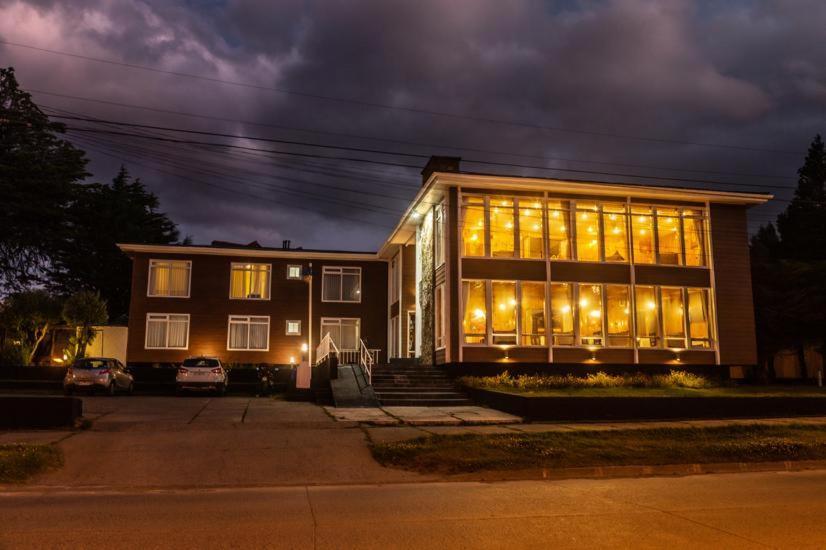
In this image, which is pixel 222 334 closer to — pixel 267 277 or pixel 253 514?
pixel 267 277

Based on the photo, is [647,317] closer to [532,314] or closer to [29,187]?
[532,314]

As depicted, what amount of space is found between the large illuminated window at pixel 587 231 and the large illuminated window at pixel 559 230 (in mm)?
459

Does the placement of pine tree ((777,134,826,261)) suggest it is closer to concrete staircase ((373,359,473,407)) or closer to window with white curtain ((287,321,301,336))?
concrete staircase ((373,359,473,407))

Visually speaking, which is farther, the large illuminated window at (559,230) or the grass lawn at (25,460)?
the large illuminated window at (559,230)

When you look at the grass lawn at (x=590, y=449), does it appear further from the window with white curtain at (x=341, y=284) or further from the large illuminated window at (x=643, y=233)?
the window with white curtain at (x=341, y=284)

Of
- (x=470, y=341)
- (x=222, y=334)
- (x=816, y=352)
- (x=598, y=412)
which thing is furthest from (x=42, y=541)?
Result: (x=816, y=352)

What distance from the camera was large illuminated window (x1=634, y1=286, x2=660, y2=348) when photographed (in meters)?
25.4

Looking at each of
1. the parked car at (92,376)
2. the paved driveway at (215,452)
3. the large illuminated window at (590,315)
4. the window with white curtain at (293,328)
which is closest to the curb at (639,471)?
the paved driveway at (215,452)

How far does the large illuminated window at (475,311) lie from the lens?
2394 centimetres

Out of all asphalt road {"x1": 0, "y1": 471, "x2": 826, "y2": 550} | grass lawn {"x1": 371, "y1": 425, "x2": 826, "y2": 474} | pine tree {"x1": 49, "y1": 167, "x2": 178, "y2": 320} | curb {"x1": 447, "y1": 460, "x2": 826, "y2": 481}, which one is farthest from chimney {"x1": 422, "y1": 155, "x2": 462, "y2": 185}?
pine tree {"x1": 49, "y1": 167, "x2": 178, "y2": 320}

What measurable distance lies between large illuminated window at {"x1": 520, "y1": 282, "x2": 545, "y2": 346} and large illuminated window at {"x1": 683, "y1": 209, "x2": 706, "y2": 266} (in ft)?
20.2

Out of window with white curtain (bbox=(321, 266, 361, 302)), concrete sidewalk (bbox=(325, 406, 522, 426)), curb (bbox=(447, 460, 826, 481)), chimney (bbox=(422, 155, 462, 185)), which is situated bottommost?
curb (bbox=(447, 460, 826, 481))

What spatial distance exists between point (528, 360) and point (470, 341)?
213 cm

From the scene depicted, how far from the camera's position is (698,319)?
85.6ft
